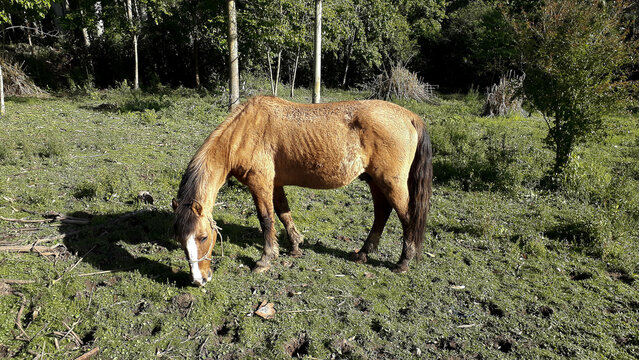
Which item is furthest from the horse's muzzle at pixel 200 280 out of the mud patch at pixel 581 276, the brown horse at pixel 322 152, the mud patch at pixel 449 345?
the mud patch at pixel 581 276

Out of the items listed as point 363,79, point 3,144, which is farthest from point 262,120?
point 363,79

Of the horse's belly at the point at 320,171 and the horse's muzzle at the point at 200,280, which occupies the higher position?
the horse's belly at the point at 320,171

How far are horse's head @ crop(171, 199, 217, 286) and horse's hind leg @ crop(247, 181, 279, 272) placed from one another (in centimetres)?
77

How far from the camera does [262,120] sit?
463 centimetres

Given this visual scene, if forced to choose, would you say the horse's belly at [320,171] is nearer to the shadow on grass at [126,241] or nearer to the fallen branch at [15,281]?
the shadow on grass at [126,241]

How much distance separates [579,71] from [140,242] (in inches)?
338

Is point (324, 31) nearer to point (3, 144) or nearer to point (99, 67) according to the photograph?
point (3, 144)

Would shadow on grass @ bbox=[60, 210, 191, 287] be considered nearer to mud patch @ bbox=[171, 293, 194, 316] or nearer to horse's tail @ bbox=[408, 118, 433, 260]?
mud patch @ bbox=[171, 293, 194, 316]

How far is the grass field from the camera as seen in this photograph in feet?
11.5

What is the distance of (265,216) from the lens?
4.66 meters

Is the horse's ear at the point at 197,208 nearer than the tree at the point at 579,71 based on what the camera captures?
Yes

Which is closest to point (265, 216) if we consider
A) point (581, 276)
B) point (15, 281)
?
point (15, 281)

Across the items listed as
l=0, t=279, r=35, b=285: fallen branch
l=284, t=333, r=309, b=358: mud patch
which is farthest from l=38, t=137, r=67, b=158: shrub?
l=284, t=333, r=309, b=358: mud patch

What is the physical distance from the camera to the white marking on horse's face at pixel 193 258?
3773 millimetres
